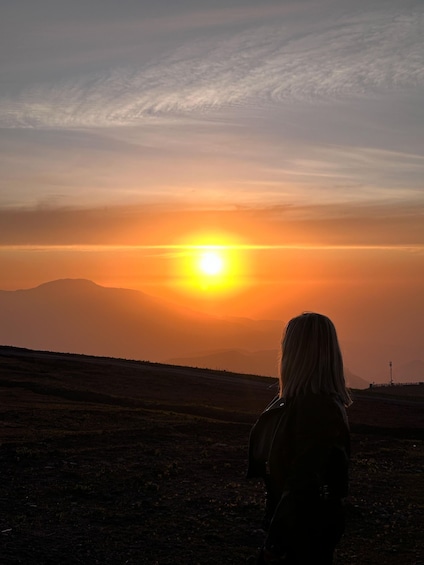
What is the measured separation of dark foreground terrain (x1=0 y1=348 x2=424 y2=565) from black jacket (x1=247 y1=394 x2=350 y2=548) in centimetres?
603

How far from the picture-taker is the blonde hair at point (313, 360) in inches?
177

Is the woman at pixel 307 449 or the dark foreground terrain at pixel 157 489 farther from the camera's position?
the dark foreground terrain at pixel 157 489

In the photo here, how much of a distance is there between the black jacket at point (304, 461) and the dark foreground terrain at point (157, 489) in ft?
19.8

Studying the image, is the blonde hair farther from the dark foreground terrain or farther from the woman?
the dark foreground terrain

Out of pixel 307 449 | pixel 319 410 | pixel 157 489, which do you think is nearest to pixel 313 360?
pixel 319 410

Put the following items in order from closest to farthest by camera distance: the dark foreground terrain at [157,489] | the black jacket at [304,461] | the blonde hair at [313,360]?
the black jacket at [304,461] < the blonde hair at [313,360] < the dark foreground terrain at [157,489]

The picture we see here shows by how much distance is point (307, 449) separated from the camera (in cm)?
439

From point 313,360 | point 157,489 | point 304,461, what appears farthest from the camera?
point 157,489

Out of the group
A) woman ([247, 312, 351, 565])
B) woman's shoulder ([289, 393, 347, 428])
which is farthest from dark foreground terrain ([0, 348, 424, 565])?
woman's shoulder ([289, 393, 347, 428])

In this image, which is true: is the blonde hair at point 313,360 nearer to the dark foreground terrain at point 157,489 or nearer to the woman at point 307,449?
the woman at point 307,449

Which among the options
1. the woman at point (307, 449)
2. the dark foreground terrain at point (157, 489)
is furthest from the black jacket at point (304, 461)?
the dark foreground terrain at point (157, 489)

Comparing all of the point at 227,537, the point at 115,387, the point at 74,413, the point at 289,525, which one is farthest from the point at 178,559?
the point at 115,387

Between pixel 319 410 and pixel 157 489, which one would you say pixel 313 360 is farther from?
pixel 157 489

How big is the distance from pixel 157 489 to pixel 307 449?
9.85 m
